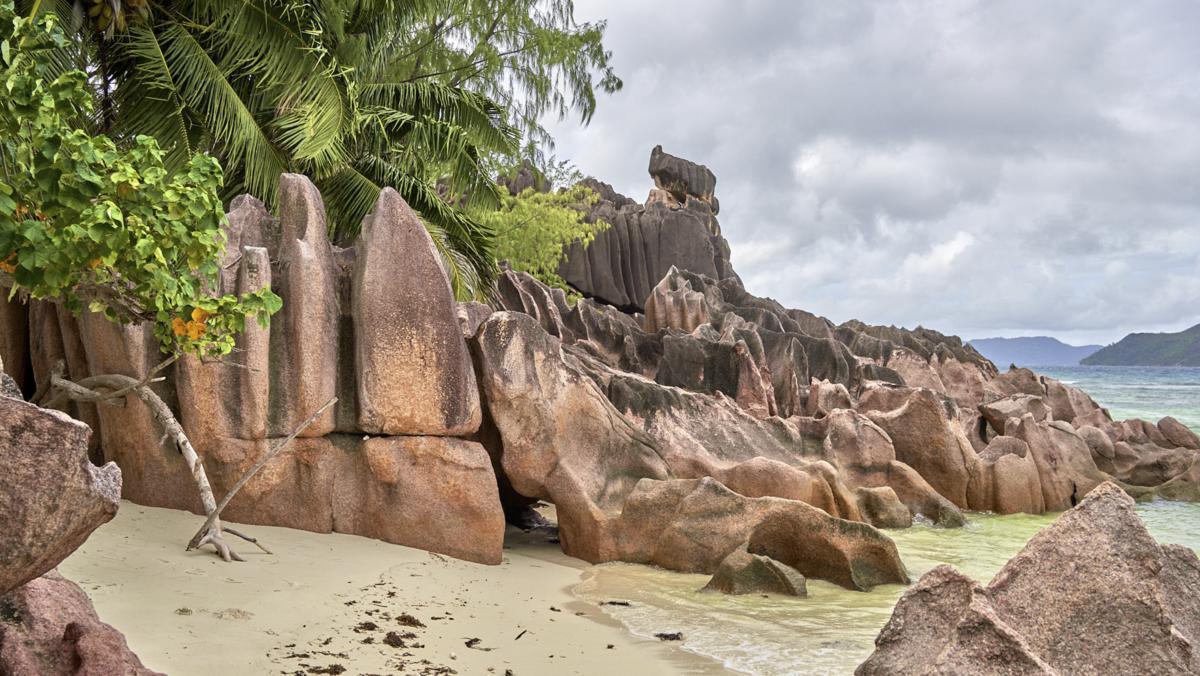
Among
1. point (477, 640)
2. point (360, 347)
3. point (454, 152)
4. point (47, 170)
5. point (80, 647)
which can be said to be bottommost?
point (477, 640)

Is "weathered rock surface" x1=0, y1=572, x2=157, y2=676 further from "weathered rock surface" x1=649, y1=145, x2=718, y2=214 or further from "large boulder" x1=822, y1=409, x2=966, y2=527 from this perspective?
"weathered rock surface" x1=649, y1=145, x2=718, y2=214

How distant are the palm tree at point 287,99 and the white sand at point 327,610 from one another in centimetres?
742

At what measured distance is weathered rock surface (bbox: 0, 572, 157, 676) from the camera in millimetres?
3791

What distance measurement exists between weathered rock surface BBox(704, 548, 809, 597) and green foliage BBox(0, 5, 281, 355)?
4.33m

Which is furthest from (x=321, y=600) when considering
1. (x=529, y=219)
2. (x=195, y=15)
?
(x=529, y=219)

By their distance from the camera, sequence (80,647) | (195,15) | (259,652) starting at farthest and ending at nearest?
(195,15)
(259,652)
(80,647)

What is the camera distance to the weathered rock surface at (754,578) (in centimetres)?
858

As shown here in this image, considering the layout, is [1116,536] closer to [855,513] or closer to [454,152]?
[855,513]

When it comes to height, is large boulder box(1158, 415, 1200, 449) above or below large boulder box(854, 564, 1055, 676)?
above

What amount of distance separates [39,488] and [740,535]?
285 inches

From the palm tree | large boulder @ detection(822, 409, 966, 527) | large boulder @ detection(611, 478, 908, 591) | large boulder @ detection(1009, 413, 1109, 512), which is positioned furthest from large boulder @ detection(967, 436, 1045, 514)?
the palm tree

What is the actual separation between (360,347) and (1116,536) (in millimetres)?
6343

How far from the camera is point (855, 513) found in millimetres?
12531

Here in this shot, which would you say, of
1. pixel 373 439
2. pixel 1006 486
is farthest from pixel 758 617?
pixel 1006 486
